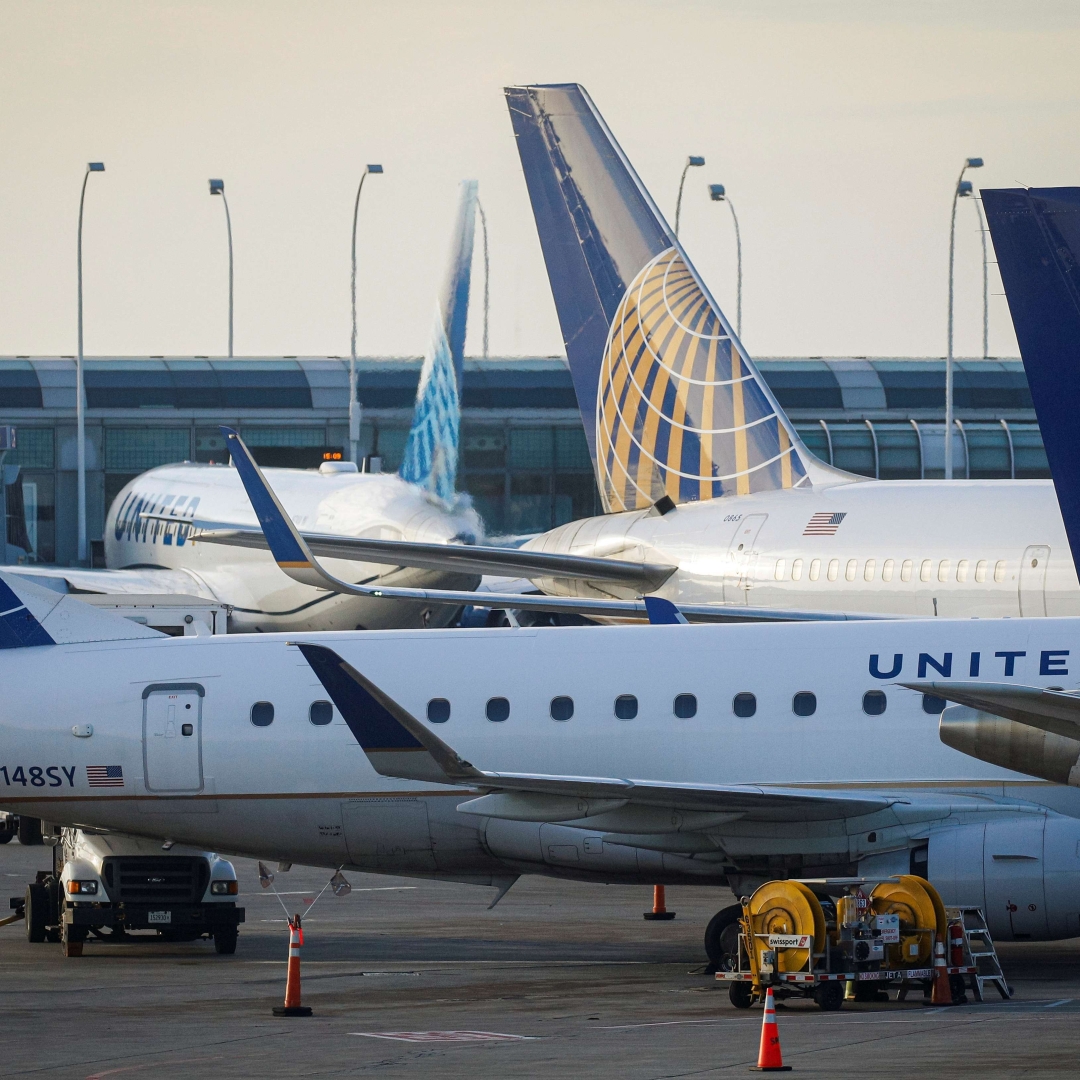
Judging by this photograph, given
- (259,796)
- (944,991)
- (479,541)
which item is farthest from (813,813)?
(479,541)

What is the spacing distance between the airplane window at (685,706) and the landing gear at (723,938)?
1.99m

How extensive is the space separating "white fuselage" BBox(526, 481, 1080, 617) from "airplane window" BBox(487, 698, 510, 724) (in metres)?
9.64

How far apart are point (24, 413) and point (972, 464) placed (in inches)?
1235

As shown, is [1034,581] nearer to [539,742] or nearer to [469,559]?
[469,559]

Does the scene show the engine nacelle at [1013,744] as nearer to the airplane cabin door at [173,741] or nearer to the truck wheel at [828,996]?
the truck wheel at [828,996]

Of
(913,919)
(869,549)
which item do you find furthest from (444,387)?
(913,919)

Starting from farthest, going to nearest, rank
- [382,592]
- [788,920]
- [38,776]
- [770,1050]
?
1. [382,592]
2. [38,776]
3. [788,920]
4. [770,1050]

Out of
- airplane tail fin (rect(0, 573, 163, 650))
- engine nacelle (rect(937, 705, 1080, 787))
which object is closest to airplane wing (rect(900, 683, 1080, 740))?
engine nacelle (rect(937, 705, 1080, 787))

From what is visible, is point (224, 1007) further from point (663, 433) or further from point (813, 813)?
point (663, 433)

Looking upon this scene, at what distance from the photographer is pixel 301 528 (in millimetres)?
46469

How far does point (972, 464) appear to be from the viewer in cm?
7056

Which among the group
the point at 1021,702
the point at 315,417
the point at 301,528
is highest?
the point at 315,417

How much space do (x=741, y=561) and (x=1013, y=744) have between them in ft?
54.0

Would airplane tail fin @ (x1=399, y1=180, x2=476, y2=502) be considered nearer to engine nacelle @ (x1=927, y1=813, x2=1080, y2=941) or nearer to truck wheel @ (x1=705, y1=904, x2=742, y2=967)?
truck wheel @ (x1=705, y1=904, x2=742, y2=967)
